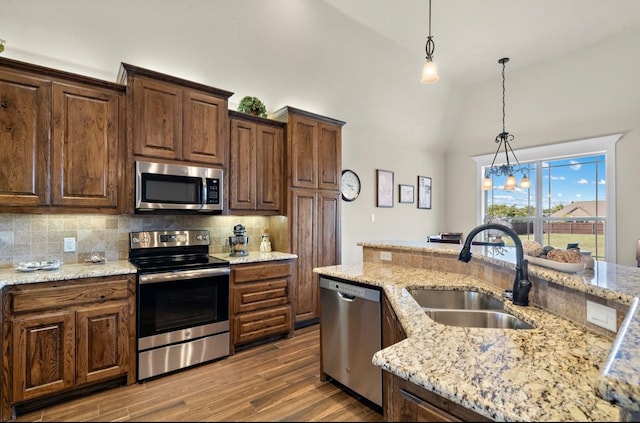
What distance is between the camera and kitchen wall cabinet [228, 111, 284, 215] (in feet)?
11.1

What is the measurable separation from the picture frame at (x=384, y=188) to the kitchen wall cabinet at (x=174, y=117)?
9.87 ft

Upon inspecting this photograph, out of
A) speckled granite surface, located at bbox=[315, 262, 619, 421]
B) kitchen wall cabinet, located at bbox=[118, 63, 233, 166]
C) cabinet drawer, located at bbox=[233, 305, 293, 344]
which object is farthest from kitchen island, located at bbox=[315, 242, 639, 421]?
kitchen wall cabinet, located at bbox=[118, 63, 233, 166]

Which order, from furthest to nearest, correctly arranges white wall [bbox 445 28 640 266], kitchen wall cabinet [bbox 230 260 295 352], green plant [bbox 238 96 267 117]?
white wall [bbox 445 28 640 266] → green plant [bbox 238 96 267 117] → kitchen wall cabinet [bbox 230 260 295 352]

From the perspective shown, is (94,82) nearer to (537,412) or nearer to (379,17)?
(379,17)

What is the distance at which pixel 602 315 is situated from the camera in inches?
46.5

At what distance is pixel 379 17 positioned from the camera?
371 centimetres

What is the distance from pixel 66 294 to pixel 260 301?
1.57 metres

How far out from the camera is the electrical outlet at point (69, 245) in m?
2.74

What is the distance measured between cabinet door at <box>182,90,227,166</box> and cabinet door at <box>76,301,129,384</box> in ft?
4.66

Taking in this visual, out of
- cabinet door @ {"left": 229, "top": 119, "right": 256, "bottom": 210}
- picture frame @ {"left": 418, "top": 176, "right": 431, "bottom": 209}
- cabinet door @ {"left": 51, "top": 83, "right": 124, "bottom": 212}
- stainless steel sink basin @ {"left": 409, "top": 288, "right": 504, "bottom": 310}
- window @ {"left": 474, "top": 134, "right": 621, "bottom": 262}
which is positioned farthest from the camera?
picture frame @ {"left": 418, "top": 176, "right": 431, "bottom": 209}

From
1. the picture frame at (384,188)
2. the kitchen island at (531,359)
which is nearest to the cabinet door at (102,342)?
the kitchen island at (531,359)

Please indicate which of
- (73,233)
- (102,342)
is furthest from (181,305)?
(73,233)

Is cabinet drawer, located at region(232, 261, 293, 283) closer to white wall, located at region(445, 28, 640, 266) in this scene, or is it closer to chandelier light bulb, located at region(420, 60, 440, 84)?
chandelier light bulb, located at region(420, 60, 440, 84)

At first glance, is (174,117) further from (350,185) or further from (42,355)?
(350,185)
